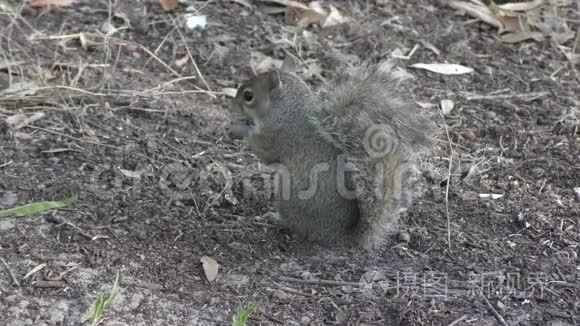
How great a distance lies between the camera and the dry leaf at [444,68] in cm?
440

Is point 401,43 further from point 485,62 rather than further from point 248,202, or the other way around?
point 248,202

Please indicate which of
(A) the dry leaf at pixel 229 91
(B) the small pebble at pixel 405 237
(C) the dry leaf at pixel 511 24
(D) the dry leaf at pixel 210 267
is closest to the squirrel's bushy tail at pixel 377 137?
(B) the small pebble at pixel 405 237

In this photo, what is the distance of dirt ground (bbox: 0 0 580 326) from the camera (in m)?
2.84

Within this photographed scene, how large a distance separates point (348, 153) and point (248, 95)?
61 centimetres

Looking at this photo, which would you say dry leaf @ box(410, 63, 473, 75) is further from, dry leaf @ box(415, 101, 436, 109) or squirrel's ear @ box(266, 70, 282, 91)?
squirrel's ear @ box(266, 70, 282, 91)

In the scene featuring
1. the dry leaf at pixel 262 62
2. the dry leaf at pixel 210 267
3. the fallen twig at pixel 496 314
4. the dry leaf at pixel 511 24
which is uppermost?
the dry leaf at pixel 511 24

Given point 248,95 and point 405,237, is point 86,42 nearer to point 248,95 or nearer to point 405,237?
point 248,95

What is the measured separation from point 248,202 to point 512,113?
1.56m

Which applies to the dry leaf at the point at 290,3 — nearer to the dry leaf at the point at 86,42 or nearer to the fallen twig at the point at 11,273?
the dry leaf at the point at 86,42

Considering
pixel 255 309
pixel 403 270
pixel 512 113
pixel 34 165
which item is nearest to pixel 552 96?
pixel 512 113

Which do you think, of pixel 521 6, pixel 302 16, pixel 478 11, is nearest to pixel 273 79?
pixel 302 16

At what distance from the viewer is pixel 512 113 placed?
13.6ft

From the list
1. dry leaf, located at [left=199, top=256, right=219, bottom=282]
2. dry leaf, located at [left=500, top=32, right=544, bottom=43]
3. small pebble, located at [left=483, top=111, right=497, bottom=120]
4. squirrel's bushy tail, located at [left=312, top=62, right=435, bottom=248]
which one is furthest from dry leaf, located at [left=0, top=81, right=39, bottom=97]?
dry leaf, located at [left=500, top=32, right=544, bottom=43]

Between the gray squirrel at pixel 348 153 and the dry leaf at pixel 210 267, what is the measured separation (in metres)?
0.41
